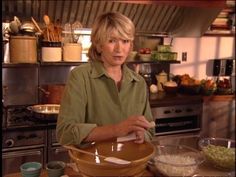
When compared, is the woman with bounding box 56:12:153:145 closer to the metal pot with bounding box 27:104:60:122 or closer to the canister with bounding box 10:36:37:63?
the metal pot with bounding box 27:104:60:122

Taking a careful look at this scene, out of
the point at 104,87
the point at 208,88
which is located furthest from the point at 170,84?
the point at 104,87

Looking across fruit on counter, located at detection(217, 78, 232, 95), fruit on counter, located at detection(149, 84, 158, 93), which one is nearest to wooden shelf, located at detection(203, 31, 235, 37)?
fruit on counter, located at detection(217, 78, 232, 95)

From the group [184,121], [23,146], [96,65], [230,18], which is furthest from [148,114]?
[230,18]

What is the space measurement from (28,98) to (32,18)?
76cm

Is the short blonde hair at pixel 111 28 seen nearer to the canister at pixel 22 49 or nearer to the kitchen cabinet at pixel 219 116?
the canister at pixel 22 49

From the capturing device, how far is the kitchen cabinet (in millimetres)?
3330

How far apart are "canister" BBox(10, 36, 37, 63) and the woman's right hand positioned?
1.91 metres

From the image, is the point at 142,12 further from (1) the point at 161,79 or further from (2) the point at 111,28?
(2) the point at 111,28

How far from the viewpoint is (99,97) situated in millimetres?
1465

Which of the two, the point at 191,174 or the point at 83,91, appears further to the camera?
the point at 83,91

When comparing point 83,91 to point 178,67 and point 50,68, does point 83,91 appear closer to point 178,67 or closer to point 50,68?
point 50,68

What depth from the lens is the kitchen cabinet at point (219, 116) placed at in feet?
10.9

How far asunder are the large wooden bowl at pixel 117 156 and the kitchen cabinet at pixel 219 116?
2.27 metres

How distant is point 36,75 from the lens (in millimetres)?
3109
